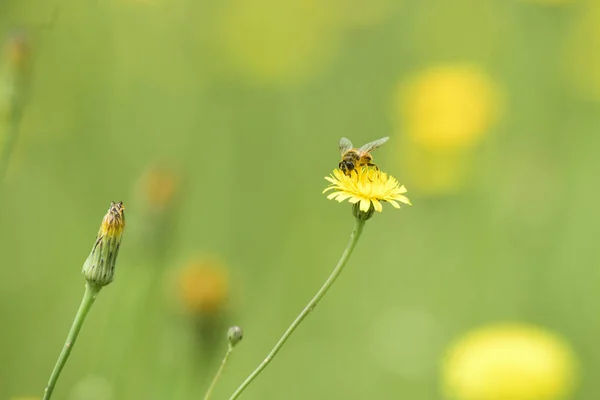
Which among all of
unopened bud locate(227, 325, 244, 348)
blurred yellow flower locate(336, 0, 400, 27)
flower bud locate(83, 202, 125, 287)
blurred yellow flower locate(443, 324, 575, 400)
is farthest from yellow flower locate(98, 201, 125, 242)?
blurred yellow flower locate(336, 0, 400, 27)

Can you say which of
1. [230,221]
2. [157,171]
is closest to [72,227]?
[230,221]

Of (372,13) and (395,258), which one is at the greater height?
(372,13)

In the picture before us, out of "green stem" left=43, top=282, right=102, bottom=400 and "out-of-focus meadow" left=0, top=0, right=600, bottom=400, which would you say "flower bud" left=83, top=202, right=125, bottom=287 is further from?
"out-of-focus meadow" left=0, top=0, right=600, bottom=400

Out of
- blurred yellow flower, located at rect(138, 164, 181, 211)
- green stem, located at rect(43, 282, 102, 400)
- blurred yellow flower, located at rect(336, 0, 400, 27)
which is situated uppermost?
blurred yellow flower, located at rect(336, 0, 400, 27)

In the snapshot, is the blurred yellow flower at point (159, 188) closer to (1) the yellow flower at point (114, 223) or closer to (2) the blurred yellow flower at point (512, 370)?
(2) the blurred yellow flower at point (512, 370)

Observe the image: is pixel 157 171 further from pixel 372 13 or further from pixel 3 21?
pixel 372 13

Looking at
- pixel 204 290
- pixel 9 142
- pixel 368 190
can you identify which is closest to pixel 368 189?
pixel 368 190
